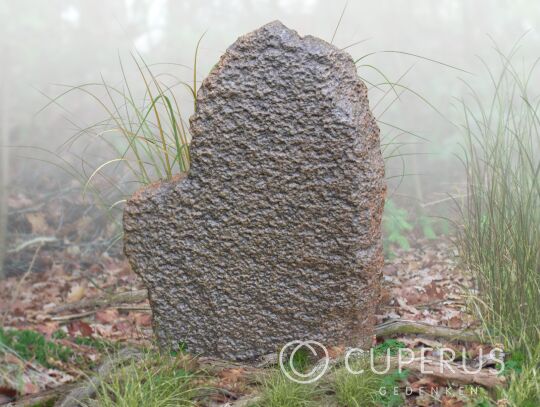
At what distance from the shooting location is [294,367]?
10.9 ft

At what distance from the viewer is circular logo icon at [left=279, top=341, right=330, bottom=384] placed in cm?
310

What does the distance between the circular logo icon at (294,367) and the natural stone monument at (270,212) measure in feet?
0.13

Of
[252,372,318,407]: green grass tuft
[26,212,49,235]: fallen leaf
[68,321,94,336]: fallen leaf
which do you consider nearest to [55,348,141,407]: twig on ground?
[252,372,318,407]: green grass tuft

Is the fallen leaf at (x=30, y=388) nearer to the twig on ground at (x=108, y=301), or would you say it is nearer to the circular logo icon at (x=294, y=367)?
the twig on ground at (x=108, y=301)

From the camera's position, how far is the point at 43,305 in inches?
215

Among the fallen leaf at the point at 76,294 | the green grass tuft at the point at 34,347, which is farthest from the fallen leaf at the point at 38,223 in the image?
the green grass tuft at the point at 34,347

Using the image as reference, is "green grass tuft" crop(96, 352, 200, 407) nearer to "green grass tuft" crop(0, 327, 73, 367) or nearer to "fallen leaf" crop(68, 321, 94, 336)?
"green grass tuft" crop(0, 327, 73, 367)

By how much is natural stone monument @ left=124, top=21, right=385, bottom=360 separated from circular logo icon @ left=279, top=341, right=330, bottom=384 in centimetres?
4

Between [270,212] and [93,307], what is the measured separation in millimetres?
2353

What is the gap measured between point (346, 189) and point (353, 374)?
2.56 ft

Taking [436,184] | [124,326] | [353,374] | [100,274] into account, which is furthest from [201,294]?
[436,184]

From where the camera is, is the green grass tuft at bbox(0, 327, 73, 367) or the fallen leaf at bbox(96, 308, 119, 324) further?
the fallen leaf at bbox(96, 308, 119, 324)

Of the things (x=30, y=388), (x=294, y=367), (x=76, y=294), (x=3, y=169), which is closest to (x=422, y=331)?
(x=294, y=367)

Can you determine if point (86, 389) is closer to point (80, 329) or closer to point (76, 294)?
point (80, 329)
